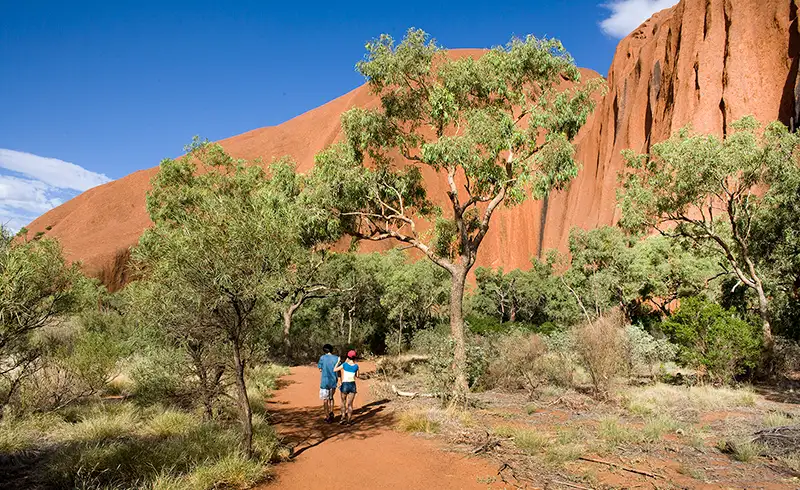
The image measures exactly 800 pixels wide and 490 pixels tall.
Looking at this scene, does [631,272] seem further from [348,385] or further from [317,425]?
[317,425]

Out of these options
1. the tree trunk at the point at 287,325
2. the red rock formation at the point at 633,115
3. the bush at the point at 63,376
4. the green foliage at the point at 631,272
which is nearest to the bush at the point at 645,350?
the green foliage at the point at 631,272

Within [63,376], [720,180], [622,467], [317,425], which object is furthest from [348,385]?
[720,180]

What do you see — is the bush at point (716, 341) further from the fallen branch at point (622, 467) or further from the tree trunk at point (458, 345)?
the fallen branch at point (622, 467)

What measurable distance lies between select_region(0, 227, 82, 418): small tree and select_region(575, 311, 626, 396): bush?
10.9 metres

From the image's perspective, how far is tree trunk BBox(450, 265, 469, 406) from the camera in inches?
395

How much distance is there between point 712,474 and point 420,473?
382 cm

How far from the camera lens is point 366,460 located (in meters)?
6.98

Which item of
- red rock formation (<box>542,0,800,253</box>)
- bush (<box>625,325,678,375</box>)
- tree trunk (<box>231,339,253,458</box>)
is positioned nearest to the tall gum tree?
tree trunk (<box>231,339,253,458</box>)

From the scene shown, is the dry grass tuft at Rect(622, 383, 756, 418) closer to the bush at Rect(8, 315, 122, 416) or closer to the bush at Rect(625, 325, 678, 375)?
the bush at Rect(625, 325, 678, 375)

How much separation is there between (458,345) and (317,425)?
3620 mm

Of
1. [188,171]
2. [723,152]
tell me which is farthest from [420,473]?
[188,171]

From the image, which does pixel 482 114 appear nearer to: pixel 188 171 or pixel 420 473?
pixel 420 473

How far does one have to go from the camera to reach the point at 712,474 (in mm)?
6164

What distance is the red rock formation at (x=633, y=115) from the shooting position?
38.3 meters
